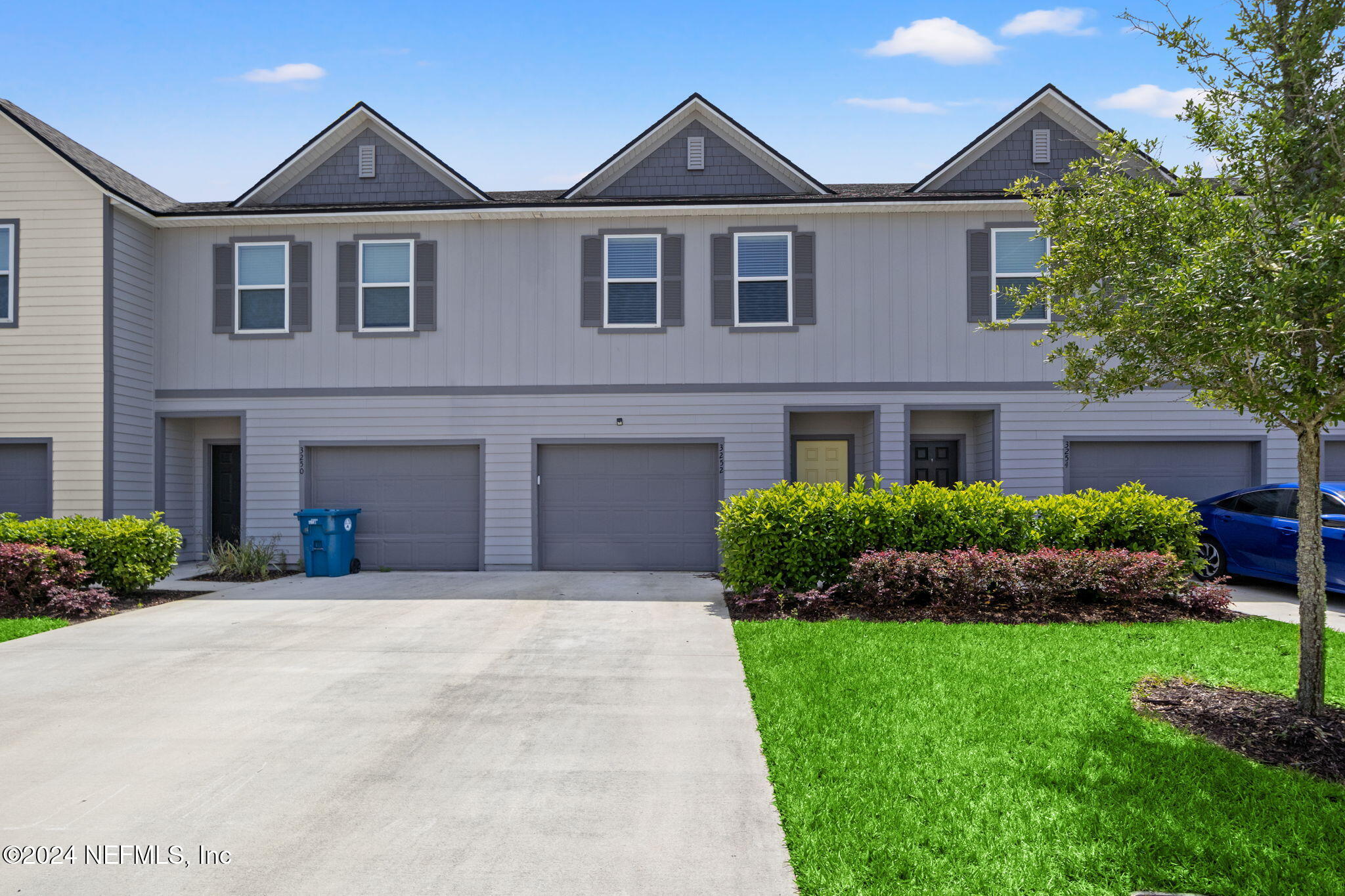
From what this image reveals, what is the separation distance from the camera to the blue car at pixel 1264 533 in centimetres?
934

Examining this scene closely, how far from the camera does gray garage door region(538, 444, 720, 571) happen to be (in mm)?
12906

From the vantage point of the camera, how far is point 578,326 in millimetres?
12914

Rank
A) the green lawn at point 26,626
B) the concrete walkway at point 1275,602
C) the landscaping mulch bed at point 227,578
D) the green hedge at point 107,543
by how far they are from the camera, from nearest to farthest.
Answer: the green lawn at point 26,626, the concrete walkway at point 1275,602, the green hedge at point 107,543, the landscaping mulch bed at point 227,578

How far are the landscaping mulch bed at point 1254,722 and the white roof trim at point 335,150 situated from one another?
466 inches

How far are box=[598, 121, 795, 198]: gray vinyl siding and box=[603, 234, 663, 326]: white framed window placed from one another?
4.27 ft

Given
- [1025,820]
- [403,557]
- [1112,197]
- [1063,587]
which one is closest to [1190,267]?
[1112,197]

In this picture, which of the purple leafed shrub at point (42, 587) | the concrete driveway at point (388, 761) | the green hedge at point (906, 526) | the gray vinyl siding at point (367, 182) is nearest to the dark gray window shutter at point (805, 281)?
the green hedge at point (906, 526)

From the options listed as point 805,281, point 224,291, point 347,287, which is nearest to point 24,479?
point 224,291

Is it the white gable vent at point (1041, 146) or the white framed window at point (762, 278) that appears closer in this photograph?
the white framed window at point (762, 278)

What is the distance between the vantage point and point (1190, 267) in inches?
178

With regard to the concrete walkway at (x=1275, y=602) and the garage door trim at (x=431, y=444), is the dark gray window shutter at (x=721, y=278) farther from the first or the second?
A: the concrete walkway at (x=1275, y=602)

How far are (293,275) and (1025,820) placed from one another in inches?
517

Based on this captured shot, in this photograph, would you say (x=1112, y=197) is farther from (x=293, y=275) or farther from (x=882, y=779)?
(x=293, y=275)

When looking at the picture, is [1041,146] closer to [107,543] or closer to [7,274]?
[107,543]
